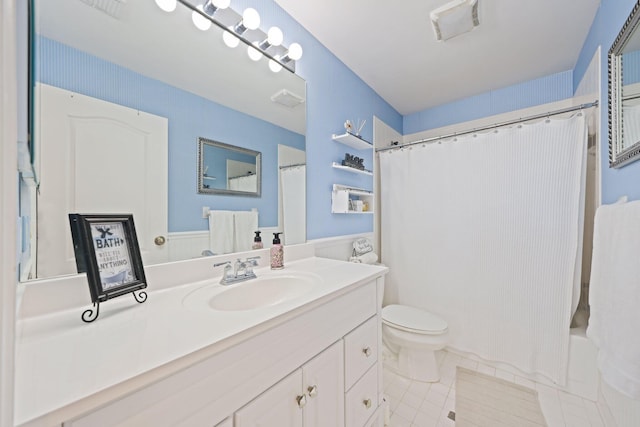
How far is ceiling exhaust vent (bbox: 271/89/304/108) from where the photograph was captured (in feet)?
4.67

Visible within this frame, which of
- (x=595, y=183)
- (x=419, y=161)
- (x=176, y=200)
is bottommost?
(x=176, y=200)

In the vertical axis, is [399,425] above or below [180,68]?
below

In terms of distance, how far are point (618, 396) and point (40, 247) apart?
7.81 ft

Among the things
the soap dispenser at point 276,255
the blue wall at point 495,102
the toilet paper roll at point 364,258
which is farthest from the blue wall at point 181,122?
the blue wall at point 495,102

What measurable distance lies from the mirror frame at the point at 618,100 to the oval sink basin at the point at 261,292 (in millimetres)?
1449

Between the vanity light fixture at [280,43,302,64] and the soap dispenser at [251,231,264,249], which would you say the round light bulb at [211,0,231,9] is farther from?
the soap dispenser at [251,231,264,249]

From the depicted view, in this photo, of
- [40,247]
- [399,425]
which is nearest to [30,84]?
→ [40,247]

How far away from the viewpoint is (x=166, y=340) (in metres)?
0.55

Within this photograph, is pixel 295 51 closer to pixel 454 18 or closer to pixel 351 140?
pixel 351 140

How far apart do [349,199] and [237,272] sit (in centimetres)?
114

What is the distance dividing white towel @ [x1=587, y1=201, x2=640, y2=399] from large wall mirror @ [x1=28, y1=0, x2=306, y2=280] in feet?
4.62

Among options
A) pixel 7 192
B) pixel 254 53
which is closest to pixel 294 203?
pixel 254 53

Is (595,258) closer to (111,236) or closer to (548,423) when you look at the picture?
(548,423)

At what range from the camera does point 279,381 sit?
716 millimetres
